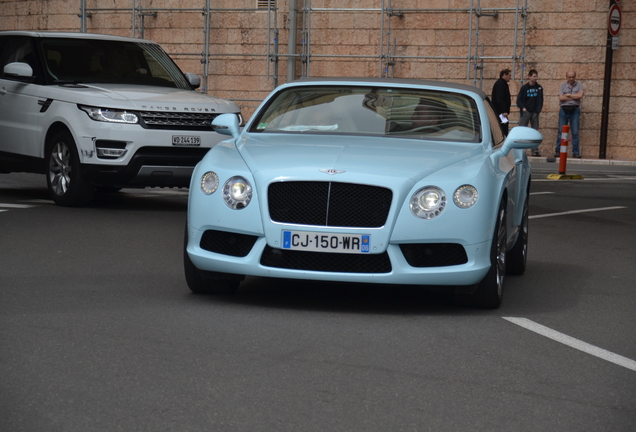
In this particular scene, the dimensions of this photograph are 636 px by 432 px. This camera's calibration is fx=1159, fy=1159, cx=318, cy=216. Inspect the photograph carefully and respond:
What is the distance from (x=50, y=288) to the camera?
7.23 meters

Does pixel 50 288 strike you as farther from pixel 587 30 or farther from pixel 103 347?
pixel 587 30

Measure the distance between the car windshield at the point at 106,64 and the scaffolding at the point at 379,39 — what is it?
13.2m

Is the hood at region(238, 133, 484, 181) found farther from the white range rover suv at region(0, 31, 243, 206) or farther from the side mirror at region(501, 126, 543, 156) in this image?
the white range rover suv at region(0, 31, 243, 206)

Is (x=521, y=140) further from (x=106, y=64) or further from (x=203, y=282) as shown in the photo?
(x=106, y=64)

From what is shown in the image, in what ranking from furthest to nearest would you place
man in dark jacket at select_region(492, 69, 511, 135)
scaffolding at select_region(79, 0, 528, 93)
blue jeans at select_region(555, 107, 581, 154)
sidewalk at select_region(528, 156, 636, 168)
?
1. scaffolding at select_region(79, 0, 528, 93)
2. blue jeans at select_region(555, 107, 581, 154)
3. sidewalk at select_region(528, 156, 636, 168)
4. man in dark jacket at select_region(492, 69, 511, 135)

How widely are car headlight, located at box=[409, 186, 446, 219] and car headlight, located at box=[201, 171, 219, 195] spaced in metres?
1.16

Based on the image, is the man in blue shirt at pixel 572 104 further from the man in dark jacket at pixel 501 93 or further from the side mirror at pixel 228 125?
the side mirror at pixel 228 125

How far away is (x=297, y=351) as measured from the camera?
553 cm

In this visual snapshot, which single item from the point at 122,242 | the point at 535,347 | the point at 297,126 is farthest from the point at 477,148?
the point at 122,242

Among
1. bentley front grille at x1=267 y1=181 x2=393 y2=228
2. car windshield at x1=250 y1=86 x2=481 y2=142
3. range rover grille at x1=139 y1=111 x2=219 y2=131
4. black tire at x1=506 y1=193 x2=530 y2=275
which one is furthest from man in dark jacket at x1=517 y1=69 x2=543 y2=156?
bentley front grille at x1=267 y1=181 x2=393 y2=228

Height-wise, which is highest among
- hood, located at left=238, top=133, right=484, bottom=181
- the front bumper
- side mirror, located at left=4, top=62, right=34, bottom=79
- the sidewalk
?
side mirror, located at left=4, top=62, right=34, bottom=79

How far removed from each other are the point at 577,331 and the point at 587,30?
1985cm

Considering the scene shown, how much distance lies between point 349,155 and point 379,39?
1997 centimetres

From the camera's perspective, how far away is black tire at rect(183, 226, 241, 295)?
22.7 feet
